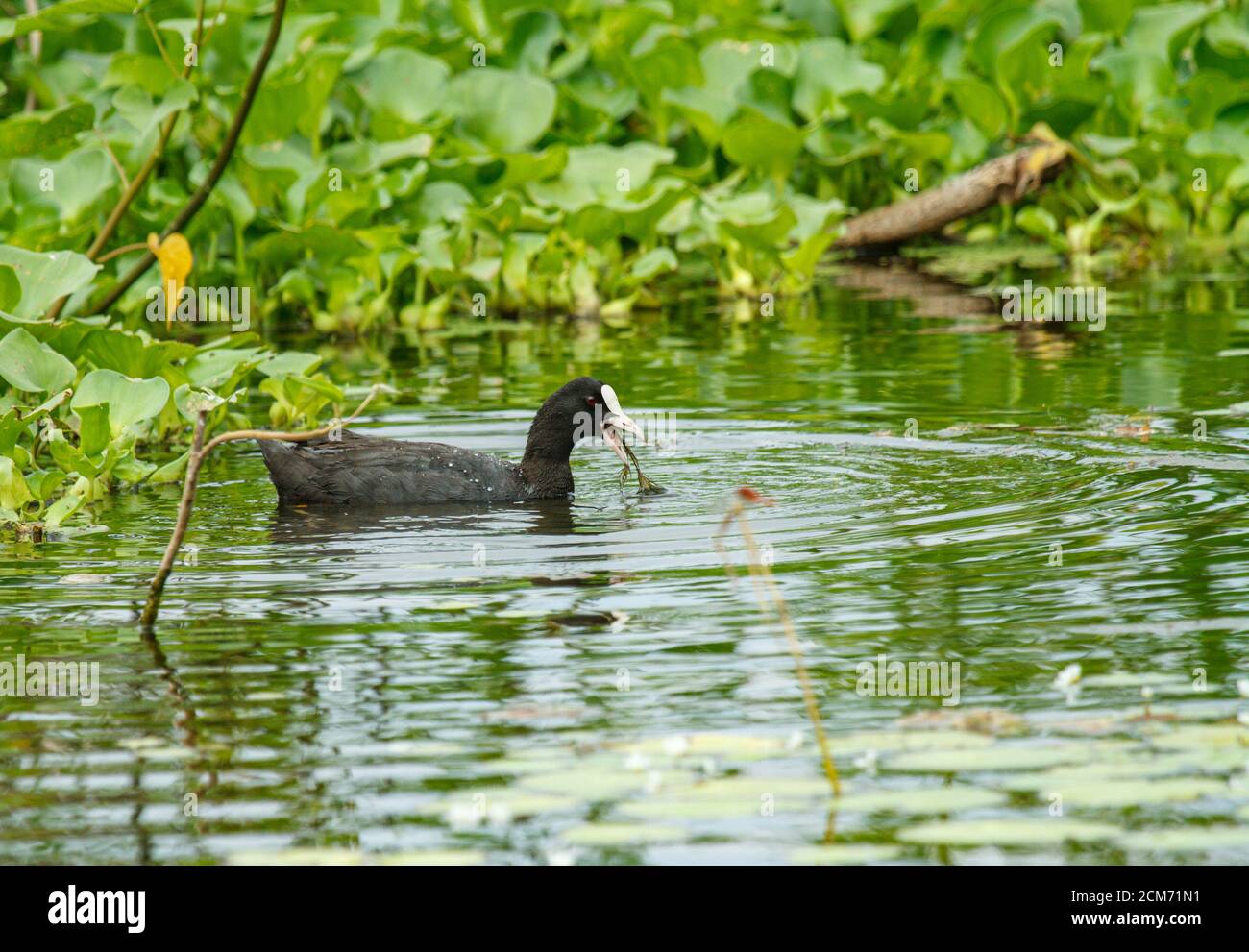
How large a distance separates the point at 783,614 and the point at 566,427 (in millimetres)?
4643

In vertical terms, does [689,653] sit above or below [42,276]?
below

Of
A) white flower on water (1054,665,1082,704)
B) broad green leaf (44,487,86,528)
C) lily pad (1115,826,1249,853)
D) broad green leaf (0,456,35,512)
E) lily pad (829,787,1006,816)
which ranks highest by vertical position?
broad green leaf (0,456,35,512)

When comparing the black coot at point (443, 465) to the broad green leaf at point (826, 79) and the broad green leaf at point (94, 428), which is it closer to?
the broad green leaf at point (94, 428)

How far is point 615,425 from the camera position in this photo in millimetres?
10133

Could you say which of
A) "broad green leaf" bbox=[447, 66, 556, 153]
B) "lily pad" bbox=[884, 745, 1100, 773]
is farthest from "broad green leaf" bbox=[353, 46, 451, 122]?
"lily pad" bbox=[884, 745, 1100, 773]

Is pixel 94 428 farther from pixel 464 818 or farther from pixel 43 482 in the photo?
pixel 464 818

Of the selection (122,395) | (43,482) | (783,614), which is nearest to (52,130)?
(122,395)

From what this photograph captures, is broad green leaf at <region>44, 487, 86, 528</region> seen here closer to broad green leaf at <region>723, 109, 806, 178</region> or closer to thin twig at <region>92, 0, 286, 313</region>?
thin twig at <region>92, 0, 286, 313</region>

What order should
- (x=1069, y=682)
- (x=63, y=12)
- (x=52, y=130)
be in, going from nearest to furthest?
(x=1069, y=682)
(x=63, y=12)
(x=52, y=130)

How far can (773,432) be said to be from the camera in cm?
1130

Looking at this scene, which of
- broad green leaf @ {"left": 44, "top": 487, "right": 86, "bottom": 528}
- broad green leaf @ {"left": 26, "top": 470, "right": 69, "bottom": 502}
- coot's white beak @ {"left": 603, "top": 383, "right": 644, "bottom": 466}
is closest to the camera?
broad green leaf @ {"left": 44, "top": 487, "right": 86, "bottom": 528}

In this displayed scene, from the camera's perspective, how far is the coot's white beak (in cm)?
1002

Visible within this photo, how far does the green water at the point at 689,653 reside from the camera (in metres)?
5.05

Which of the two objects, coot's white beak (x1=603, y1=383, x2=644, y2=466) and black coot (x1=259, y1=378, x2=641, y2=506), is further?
coot's white beak (x1=603, y1=383, x2=644, y2=466)
